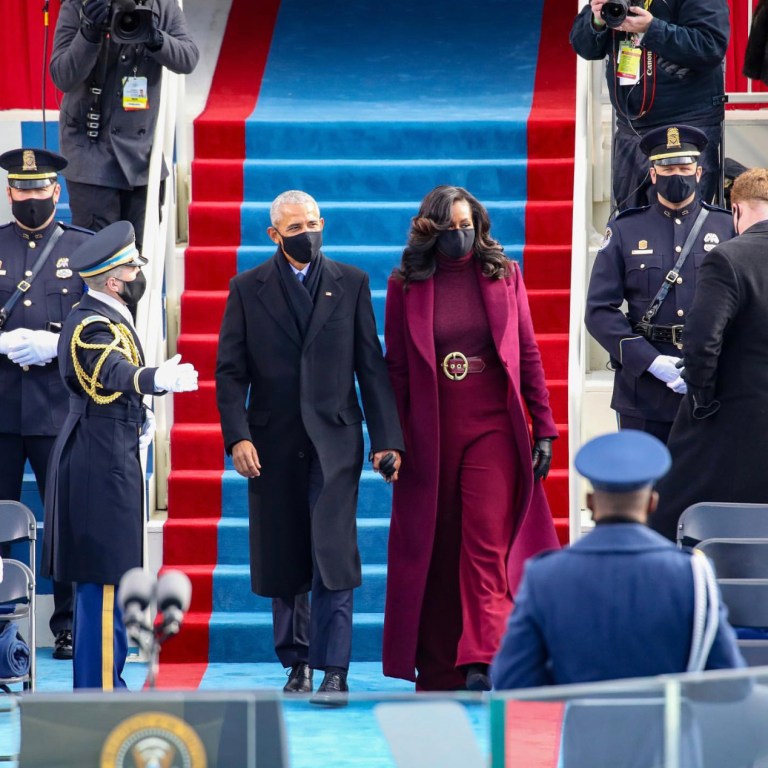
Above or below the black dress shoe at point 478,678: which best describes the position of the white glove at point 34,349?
above

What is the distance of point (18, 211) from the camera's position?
730cm

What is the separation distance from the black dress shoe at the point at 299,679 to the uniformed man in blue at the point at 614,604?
9.02 ft

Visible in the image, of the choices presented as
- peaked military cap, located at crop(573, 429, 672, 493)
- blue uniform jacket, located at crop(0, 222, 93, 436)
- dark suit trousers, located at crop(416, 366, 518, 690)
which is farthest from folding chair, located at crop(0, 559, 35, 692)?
peaked military cap, located at crop(573, 429, 672, 493)

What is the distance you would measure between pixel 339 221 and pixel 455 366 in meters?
2.67

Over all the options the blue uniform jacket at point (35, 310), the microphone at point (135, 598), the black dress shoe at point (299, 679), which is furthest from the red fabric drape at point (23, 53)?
the microphone at point (135, 598)

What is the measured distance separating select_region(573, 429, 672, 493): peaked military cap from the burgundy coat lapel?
253 centimetres

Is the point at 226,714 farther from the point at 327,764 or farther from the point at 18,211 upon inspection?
the point at 18,211

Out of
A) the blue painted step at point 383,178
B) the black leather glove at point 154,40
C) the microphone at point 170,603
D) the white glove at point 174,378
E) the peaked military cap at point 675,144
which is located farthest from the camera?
the blue painted step at point 383,178

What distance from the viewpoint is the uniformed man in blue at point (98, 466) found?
240 inches

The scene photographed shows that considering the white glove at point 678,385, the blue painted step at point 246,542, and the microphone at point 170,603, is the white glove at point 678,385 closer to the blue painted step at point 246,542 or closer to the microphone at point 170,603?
the blue painted step at point 246,542

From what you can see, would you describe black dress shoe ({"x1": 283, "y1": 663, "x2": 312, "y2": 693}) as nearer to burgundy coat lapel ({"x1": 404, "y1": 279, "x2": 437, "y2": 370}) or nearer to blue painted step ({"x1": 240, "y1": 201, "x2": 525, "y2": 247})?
burgundy coat lapel ({"x1": 404, "y1": 279, "x2": 437, "y2": 370})

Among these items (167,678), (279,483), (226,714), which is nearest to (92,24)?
(279,483)

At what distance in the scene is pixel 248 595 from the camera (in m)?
7.25

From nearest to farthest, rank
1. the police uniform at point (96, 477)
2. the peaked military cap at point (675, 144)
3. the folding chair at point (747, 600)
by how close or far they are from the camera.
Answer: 1. the folding chair at point (747, 600)
2. the police uniform at point (96, 477)
3. the peaked military cap at point (675, 144)
